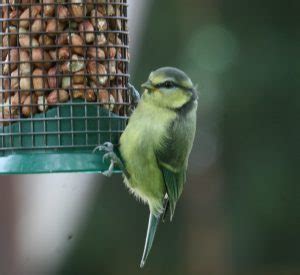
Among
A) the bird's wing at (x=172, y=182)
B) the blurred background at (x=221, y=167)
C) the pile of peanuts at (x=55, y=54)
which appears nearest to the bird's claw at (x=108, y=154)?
the pile of peanuts at (x=55, y=54)

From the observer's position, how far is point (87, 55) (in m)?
6.77

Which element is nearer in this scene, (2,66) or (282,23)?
(2,66)

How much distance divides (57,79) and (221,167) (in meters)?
5.90

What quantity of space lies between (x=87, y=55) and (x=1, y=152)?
0.80m

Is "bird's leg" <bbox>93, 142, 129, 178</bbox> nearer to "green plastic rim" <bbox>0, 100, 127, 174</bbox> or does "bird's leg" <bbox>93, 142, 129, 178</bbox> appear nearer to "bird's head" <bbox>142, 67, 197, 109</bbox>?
"green plastic rim" <bbox>0, 100, 127, 174</bbox>

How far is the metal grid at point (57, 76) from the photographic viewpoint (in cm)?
668

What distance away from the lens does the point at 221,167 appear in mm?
12398

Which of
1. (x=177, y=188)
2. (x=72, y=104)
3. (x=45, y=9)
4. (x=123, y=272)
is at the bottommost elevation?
(x=123, y=272)

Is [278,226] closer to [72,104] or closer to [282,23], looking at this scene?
[282,23]

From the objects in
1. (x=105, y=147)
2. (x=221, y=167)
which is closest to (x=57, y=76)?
(x=105, y=147)

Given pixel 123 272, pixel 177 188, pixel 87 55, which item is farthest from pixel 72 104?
pixel 123 272

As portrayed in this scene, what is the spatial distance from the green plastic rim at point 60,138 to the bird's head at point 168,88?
305 mm

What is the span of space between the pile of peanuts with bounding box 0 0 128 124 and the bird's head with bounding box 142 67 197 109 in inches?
10.4

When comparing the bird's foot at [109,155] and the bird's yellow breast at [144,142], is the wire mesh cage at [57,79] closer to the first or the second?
the bird's foot at [109,155]
